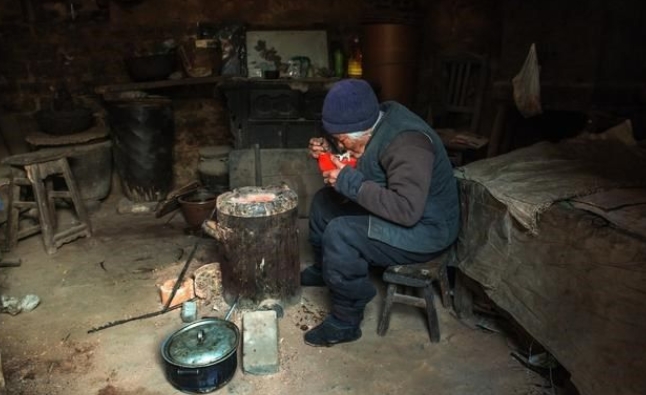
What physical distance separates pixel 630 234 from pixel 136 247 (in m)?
3.27

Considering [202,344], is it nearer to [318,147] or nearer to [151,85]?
[318,147]

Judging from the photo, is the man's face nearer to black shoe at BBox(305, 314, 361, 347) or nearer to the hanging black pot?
black shoe at BBox(305, 314, 361, 347)

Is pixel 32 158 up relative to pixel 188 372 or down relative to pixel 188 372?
up

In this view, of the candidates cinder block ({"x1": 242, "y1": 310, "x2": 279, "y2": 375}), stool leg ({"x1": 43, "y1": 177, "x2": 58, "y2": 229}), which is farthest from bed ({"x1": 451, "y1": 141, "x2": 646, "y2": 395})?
stool leg ({"x1": 43, "y1": 177, "x2": 58, "y2": 229})

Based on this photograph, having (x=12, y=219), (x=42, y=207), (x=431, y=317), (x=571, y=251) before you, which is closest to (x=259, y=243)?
(x=431, y=317)

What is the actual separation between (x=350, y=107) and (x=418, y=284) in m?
0.92

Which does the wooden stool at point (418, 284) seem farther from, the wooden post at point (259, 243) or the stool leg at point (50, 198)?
the stool leg at point (50, 198)

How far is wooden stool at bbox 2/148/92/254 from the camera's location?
11.5 ft

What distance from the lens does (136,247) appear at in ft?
12.1

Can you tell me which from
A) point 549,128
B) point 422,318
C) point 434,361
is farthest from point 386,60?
point 434,361

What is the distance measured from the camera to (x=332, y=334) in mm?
2465

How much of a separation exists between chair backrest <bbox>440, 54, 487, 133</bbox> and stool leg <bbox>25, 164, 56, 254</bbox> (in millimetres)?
3567

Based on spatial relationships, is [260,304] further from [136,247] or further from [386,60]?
[386,60]

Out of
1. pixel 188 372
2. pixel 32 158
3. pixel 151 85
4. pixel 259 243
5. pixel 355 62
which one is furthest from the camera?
pixel 355 62
